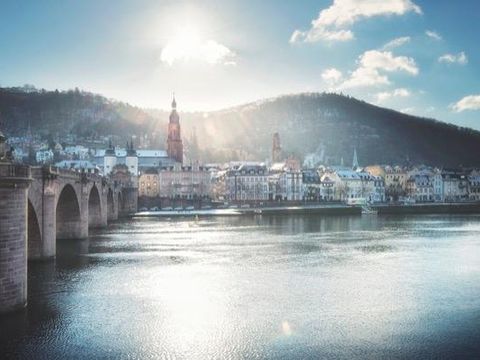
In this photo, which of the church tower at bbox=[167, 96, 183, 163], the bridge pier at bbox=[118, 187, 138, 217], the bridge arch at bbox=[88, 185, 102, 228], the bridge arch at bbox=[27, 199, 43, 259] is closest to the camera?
the bridge arch at bbox=[27, 199, 43, 259]

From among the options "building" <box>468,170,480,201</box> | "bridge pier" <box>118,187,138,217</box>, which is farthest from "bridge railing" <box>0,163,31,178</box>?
"building" <box>468,170,480,201</box>

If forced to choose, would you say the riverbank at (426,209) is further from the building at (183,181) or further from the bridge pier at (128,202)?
the bridge pier at (128,202)

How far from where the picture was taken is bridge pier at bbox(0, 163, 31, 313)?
23.5 m

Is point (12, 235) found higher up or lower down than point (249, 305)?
higher up

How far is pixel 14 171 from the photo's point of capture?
24.3 metres

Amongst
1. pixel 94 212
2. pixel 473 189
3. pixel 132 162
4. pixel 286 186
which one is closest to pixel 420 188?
pixel 473 189

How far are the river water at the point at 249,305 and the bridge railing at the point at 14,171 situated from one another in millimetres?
5986

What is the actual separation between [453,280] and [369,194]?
148 meters

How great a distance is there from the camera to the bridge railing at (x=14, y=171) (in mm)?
23697

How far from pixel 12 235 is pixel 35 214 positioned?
1622 cm

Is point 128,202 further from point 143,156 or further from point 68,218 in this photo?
point 143,156

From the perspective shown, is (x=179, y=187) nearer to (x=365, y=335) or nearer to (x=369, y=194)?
(x=369, y=194)

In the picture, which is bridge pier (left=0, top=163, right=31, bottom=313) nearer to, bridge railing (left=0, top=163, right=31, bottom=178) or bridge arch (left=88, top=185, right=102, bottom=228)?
bridge railing (left=0, top=163, right=31, bottom=178)

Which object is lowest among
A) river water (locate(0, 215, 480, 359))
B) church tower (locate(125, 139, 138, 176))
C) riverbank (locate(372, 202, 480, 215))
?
river water (locate(0, 215, 480, 359))
